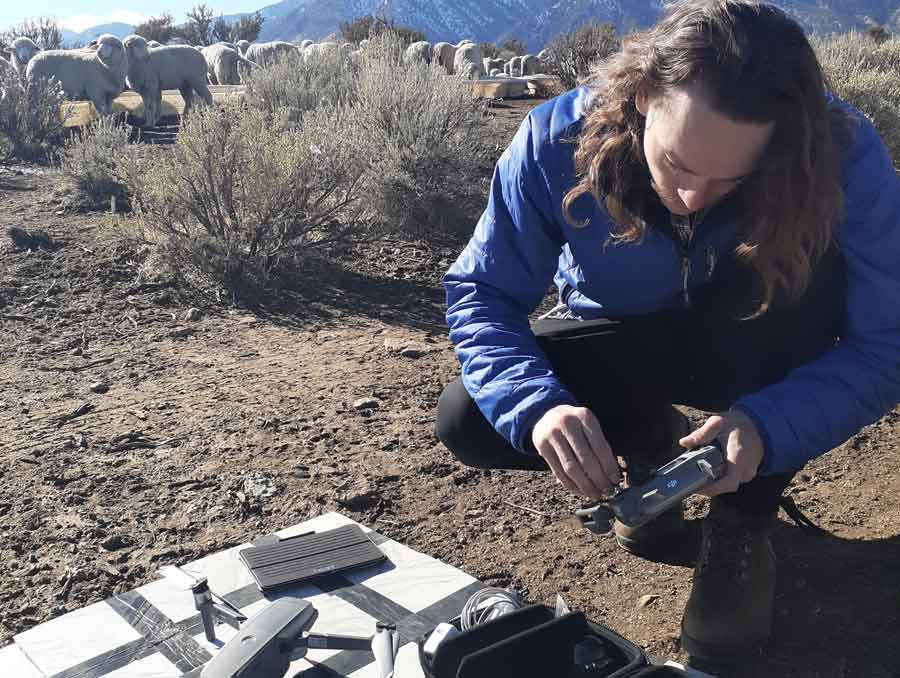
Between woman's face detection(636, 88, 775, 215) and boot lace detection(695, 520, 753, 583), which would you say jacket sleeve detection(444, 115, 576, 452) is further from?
boot lace detection(695, 520, 753, 583)

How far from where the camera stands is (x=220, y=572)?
1.87 m

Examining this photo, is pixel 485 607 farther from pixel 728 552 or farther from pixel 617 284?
pixel 617 284

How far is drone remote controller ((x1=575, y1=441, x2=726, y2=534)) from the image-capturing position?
144 centimetres

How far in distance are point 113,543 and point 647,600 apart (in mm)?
1258

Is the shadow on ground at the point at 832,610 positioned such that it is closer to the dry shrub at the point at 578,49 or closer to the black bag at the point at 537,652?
the black bag at the point at 537,652

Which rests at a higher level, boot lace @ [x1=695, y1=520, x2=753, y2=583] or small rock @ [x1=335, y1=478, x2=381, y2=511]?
boot lace @ [x1=695, y1=520, x2=753, y2=583]

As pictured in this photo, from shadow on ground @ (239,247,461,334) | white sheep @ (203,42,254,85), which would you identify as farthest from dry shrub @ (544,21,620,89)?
white sheep @ (203,42,254,85)

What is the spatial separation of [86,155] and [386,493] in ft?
16.2

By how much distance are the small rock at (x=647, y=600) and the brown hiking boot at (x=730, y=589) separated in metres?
0.15

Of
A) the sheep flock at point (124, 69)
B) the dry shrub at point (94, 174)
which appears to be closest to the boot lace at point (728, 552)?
the dry shrub at point (94, 174)

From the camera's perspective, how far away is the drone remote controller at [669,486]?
1.44m

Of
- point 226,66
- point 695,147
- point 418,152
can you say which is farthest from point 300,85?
point 226,66

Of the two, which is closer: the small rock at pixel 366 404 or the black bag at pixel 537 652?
the black bag at pixel 537 652

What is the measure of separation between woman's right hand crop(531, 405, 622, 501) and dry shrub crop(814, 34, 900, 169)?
4.73m
